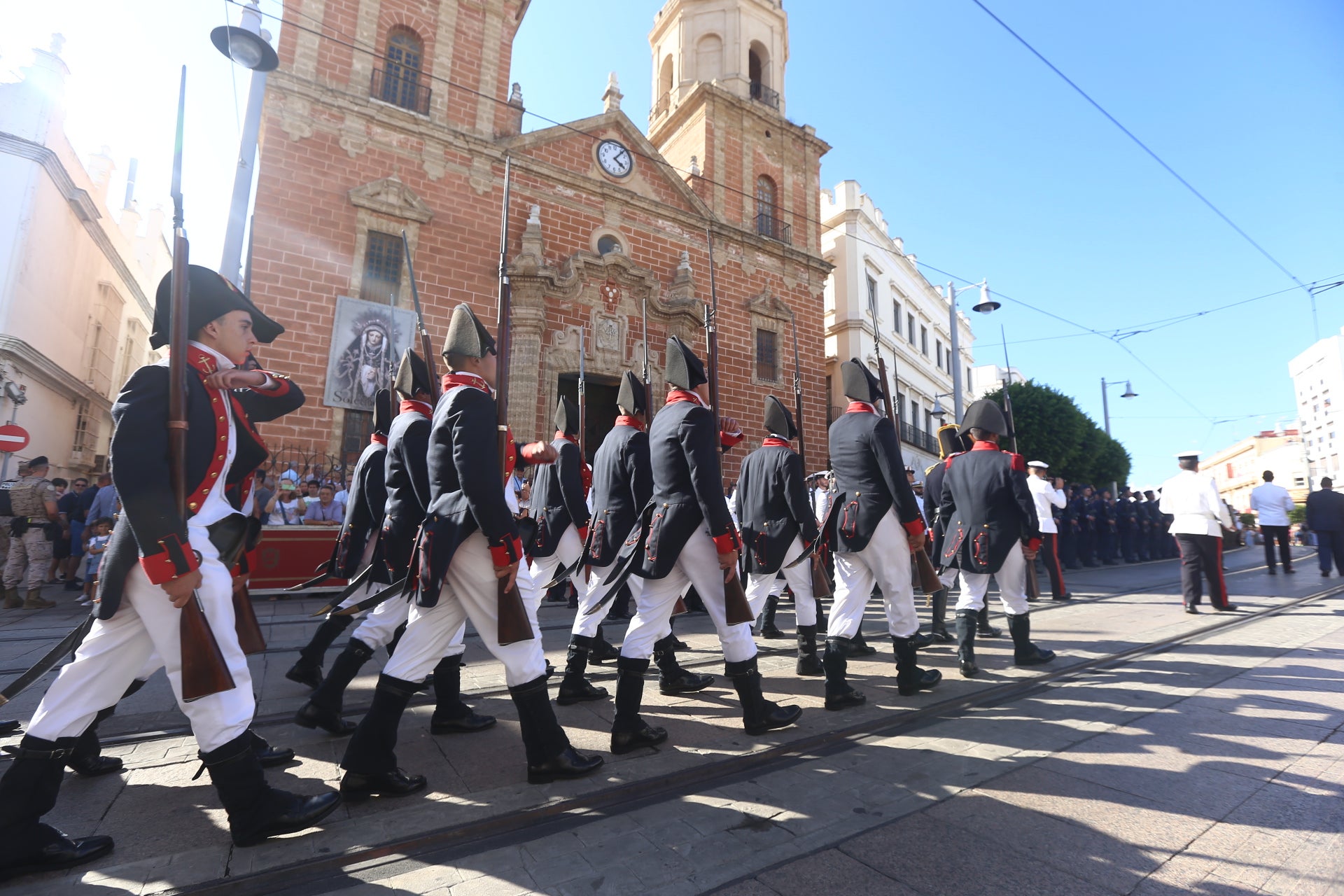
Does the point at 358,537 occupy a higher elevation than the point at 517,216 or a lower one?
lower

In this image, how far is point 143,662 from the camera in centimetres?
255

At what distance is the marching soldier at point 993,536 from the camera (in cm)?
515

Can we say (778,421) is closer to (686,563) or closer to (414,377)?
(686,563)

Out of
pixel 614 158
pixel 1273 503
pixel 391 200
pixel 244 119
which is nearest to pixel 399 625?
pixel 244 119

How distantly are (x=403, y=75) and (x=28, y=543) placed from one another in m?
12.4

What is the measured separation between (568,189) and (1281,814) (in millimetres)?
17223

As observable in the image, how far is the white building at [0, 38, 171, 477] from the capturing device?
1666 centimetres

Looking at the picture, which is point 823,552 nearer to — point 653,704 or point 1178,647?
point 653,704

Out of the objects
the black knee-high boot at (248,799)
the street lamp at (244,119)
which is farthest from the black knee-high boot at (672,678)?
the street lamp at (244,119)

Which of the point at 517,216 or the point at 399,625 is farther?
the point at 517,216

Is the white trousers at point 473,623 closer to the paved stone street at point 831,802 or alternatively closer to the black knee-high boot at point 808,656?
the paved stone street at point 831,802

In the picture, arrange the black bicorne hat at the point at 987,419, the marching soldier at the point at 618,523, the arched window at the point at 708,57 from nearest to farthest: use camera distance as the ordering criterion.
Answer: the marching soldier at the point at 618,523
the black bicorne hat at the point at 987,419
the arched window at the point at 708,57

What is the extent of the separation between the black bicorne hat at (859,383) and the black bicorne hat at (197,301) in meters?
3.68

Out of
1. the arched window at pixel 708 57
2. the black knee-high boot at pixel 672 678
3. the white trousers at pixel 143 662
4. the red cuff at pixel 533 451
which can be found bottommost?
the black knee-high boot at pixel 672 678
